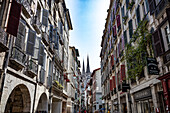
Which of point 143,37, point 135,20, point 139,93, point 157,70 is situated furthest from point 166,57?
point 135,20

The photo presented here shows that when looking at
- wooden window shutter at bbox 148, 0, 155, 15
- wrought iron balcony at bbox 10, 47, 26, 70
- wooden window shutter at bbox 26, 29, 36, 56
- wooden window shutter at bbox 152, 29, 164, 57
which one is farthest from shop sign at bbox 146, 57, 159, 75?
wrought iron balcony at bbox 10, 47, 26, 70

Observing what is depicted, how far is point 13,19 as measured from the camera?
6.88 metres

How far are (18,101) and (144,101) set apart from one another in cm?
910

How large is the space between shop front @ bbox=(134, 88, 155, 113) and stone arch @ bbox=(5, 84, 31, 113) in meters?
8.05

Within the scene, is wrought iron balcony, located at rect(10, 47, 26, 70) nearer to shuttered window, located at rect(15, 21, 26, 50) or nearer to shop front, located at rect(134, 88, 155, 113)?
shuttered window, located at rect(15, 21, 26, 50)

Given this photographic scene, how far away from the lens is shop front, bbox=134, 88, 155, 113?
10.4m

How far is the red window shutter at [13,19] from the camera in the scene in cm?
655

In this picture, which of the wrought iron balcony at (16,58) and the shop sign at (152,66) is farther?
the shop sign at (152,66)

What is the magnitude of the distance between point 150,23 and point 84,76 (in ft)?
370

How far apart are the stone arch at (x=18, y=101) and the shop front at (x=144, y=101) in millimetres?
8054

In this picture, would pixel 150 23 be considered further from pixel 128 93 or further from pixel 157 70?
pixel 128 93

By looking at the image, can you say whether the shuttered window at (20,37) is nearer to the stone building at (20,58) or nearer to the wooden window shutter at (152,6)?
the stone building at (20,58)

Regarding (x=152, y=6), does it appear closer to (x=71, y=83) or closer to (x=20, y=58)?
(x=20, y=58)

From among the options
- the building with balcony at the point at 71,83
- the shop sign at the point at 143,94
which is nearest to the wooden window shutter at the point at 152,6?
the shop sign at the point at 143,94
